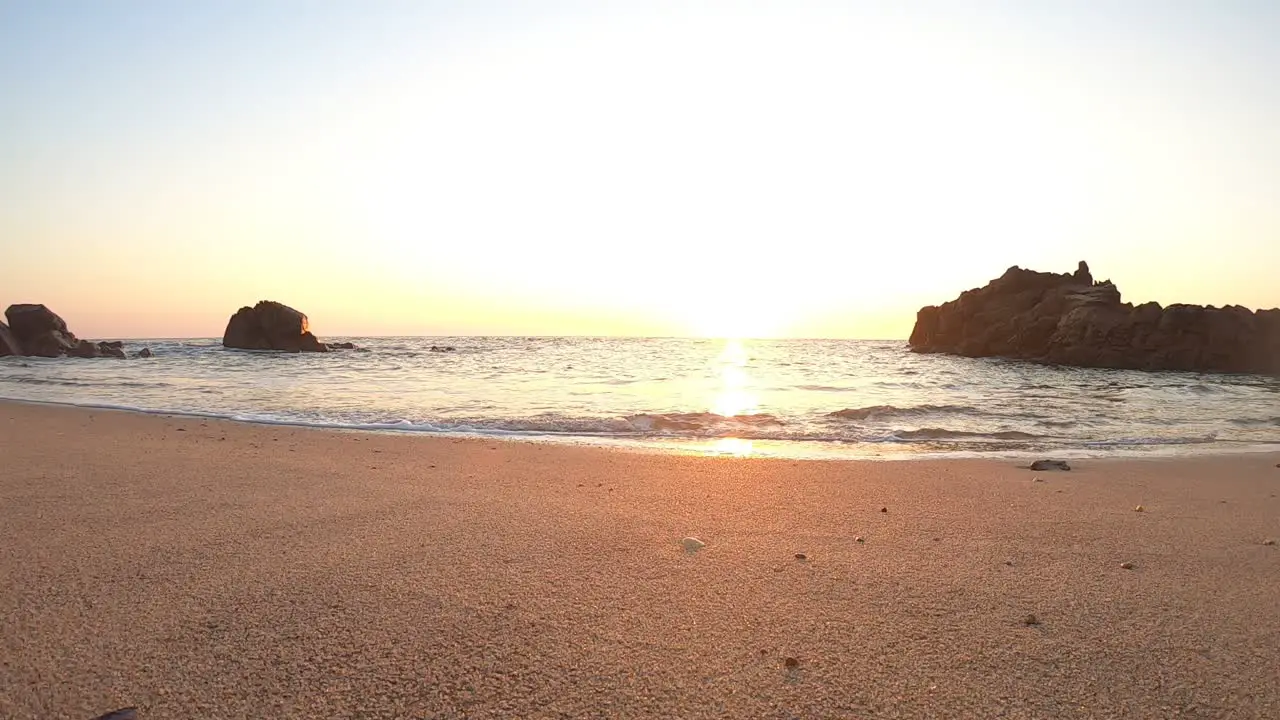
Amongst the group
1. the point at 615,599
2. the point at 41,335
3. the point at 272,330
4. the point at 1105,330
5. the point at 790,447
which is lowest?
the point at 790,447

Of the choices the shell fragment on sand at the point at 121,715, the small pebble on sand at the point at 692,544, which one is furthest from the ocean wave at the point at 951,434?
the shell fragment on sand at the point at 121,715

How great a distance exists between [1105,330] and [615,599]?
55.3 metres

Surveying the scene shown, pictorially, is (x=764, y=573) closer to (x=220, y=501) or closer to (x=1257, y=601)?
(x=1257, y=601)

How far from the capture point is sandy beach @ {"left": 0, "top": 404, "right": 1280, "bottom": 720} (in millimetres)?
2104

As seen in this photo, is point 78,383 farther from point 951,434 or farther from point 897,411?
point 951,434

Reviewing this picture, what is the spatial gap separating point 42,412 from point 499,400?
7.14 metres

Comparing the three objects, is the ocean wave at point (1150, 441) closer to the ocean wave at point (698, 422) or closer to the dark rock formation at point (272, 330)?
the ocean wave at point (698, 422)

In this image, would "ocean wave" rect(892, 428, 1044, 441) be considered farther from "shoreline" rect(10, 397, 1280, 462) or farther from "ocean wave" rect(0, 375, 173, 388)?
"ocean wave" rect(0, 375, 173, 388)

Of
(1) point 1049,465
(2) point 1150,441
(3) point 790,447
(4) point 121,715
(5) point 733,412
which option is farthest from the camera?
(5) point 733,412

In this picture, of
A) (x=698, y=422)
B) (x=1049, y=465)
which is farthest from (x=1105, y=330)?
(x=1049, y=465)

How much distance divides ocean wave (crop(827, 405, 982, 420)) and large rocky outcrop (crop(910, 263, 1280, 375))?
4089 cm

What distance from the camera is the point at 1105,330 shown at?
47750mm

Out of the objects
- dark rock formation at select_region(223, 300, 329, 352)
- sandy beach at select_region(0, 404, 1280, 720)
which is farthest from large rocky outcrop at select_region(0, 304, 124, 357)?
sandy beach at select_region(0, 404, 1280, 720)

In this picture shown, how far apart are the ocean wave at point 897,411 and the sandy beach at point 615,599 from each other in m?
6.78
